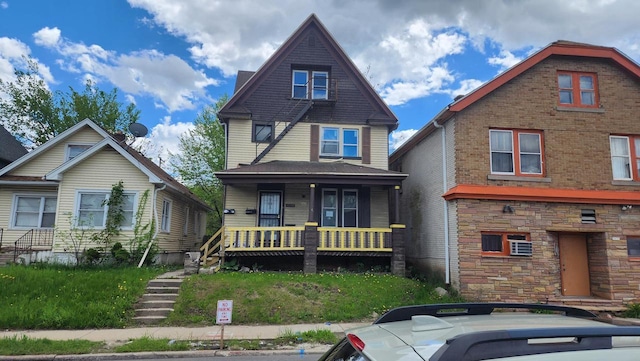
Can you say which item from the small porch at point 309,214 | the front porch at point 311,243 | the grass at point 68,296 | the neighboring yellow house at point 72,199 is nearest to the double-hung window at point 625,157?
the small porch at point 309,214

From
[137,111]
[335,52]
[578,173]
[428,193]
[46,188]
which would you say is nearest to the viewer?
[578,173]

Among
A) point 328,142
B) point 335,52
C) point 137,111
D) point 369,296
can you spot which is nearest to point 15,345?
point 369,296

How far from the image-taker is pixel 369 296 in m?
12.2

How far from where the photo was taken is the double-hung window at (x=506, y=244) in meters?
12.8

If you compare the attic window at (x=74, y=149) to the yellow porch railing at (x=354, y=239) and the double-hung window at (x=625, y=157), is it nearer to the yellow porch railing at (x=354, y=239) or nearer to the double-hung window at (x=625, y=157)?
the yellow porch railing at (x=354, y=239)

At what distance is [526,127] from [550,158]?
4.37 ft

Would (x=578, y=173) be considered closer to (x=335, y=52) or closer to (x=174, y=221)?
(x=335, y=52)

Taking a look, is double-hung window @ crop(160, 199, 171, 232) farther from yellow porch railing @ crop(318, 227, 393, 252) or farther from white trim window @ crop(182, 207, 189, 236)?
yellow porch railing @ crop(318, 227, 393, 252)

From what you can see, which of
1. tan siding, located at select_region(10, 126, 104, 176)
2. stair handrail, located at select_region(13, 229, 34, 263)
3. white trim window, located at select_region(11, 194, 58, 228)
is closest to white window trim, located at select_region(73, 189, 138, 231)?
white trim window, located at select_region(11, 194, 58, 228)

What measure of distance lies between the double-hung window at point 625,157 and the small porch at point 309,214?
7.51m

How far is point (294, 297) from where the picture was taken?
11.8 metres

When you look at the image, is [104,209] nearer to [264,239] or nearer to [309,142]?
[264,239]

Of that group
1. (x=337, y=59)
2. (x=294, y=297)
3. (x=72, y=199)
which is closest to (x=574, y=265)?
(x=294, y=297)

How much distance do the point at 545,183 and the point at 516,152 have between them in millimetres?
1397
